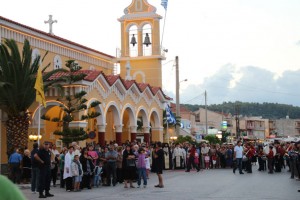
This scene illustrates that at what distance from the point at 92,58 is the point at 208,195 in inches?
1005

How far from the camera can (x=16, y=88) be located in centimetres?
2300


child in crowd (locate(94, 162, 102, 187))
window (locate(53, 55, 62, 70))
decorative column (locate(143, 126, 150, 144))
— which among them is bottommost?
child in crowd (locate(94, 162, 102, 187))

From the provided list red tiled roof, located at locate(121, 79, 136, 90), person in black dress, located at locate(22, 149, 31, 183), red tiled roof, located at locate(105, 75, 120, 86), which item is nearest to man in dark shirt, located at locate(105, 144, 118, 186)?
person in black dress, located at locate(22, 149, 31, 183)

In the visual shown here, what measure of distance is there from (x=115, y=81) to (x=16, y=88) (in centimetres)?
943

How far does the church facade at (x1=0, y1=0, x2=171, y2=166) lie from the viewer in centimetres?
2794

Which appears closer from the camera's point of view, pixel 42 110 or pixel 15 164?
pixel 15 164

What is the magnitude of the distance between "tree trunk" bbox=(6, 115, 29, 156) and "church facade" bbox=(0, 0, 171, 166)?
7.49 ft

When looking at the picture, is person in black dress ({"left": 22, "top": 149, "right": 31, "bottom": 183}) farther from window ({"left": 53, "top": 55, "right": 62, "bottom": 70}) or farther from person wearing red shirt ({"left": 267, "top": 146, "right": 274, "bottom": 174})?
window ({"left": 53, "top": 55, "right": 62, "bottom": 70})

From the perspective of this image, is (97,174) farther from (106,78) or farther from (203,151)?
(203,151)

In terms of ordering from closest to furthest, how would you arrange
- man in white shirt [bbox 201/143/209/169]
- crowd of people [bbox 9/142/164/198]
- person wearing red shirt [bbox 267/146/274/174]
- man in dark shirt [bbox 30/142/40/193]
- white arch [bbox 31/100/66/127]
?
1. crowd of people [bbox 9/142/164/198]
2. man in dark shirt [bbox 30/142/40/193]
3. person wearing red shirt [bbox 267/146/274/174]
4. white arch [bbox 31/100/66/127]
5. man in white shirt [bbox 201/143/209/169]

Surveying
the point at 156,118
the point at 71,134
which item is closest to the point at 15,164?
the point at 71,134

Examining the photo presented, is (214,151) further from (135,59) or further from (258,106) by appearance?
(258,106)

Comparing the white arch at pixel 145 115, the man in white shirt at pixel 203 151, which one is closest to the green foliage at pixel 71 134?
the man in white shirt at pixel 203 151

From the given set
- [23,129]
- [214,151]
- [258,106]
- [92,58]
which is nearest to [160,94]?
[92,58]
